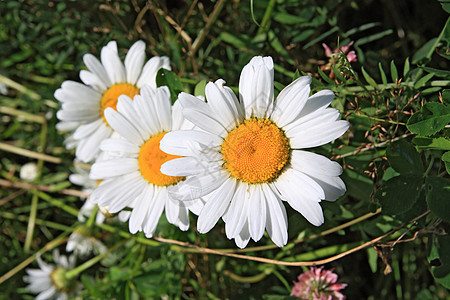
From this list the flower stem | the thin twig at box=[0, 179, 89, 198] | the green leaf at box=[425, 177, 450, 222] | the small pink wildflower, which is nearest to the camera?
the green leaf at box=[425, 177, 450, 222]

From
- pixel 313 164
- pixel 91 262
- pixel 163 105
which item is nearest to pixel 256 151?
pixel 313 164

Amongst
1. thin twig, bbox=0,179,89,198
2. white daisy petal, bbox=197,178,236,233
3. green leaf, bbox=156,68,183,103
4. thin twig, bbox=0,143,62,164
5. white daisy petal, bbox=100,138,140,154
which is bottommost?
thin twig, bbox=0,179,89,198

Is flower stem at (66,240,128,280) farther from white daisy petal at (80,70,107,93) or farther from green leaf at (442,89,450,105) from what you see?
green leaf at (442,89,450,105)

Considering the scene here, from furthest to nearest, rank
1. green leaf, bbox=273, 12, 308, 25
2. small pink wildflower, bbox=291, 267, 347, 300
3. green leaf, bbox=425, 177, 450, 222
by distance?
green leaf, bbox=273, 12, 308, 25
small pink wildflower, bbox=291, 267, 347, 300
green leaf, bbox=425, 177, 450, 222

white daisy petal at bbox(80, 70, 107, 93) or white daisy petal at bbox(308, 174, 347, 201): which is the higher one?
white daisy petal at bbox(80, 70, 107, 93)

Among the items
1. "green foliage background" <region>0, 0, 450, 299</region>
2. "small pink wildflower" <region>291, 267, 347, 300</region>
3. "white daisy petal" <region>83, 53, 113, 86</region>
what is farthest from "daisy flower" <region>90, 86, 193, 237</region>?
"small pink wildflower" <region>291, 267, 347, 300</region>

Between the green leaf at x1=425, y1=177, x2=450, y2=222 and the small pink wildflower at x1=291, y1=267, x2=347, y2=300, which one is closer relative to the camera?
the green leaf at x1=425, y1=177, x2=450, y2=222

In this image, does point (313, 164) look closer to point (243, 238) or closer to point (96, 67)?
point (243, 238)
